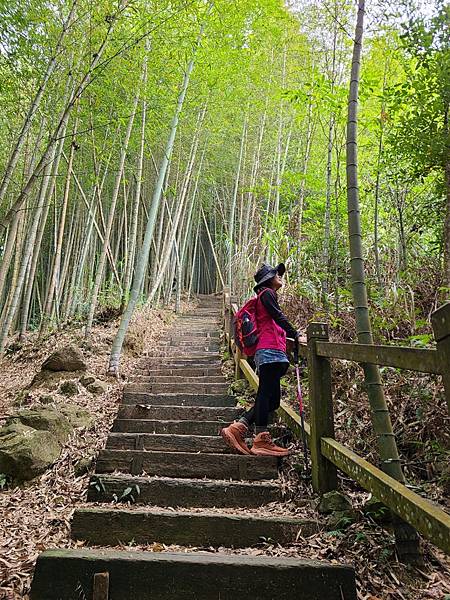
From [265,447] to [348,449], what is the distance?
3.02ft

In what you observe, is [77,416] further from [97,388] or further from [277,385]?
[277,385]

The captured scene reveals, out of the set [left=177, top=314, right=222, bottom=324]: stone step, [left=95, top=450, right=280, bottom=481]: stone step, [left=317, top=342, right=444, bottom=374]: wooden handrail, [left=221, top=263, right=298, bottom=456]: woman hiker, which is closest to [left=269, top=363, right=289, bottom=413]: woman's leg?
[left=221, top=263, right=298, bottom=456]: woman hiker

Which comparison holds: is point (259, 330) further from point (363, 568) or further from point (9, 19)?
point (9, 19)

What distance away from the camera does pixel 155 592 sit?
175cm

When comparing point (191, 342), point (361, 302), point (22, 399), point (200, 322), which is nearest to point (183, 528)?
point (361, 302)

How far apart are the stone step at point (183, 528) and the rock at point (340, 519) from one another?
0.08 metres

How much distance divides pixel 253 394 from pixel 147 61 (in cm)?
483

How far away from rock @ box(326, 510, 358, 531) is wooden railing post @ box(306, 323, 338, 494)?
0.19 metres

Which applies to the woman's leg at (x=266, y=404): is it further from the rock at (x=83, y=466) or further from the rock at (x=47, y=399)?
the rock at (x=47, y=399)

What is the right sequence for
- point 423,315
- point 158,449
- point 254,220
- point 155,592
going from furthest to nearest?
point 254,220
point 423,315
point 158,449
point 155,592

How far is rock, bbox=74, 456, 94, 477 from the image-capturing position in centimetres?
295

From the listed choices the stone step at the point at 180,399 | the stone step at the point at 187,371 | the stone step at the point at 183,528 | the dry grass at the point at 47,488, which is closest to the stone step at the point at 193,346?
the dry grass at the point at 47,488

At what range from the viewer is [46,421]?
3342 millimetres

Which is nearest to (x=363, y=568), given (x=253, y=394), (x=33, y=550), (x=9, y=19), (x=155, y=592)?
(x=155, y=592)
